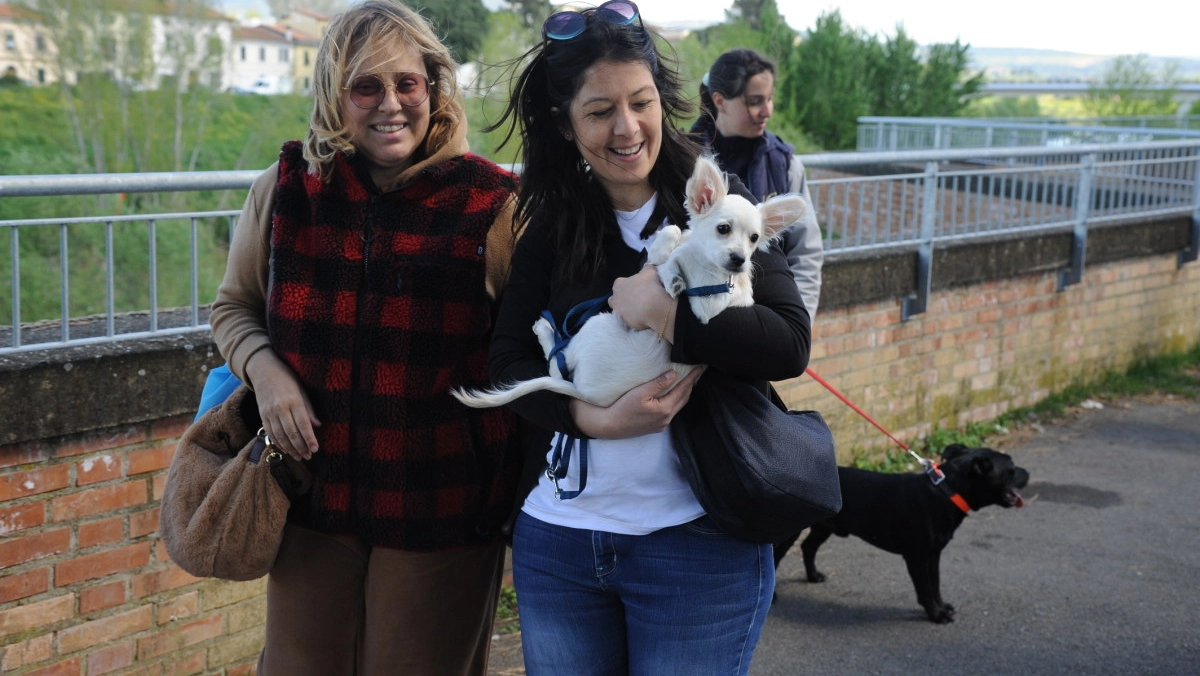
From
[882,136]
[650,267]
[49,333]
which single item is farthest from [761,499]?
[882,136]

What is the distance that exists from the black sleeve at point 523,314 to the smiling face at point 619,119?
0.22 metres

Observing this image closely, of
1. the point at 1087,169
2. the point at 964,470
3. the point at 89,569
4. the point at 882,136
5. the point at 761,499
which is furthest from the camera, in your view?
the point at 882,136

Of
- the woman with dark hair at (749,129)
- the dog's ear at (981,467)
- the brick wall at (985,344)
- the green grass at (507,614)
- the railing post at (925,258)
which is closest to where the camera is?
the woman with dark hair at (749,129)

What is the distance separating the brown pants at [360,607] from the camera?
8.66ft

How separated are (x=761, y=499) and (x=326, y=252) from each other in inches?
45.5

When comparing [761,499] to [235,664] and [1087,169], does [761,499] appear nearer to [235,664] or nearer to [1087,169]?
[235,664]

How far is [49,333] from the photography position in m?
4.29

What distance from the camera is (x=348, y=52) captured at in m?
2.58

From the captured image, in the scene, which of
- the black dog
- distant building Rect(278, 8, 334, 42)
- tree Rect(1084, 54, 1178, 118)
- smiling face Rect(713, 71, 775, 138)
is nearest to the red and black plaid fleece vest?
smiling face Rect(713, 71, 775, 138)

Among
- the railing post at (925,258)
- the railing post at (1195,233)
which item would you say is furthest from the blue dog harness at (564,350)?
the railing post at (1195,233)

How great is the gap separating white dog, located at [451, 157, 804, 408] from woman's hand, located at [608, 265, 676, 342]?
2 cm

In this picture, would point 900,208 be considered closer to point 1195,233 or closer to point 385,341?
point 1195,233

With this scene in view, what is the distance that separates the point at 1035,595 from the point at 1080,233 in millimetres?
4368

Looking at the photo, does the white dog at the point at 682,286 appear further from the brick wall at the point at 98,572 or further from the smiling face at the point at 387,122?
the brick wall at the point at 98,572
